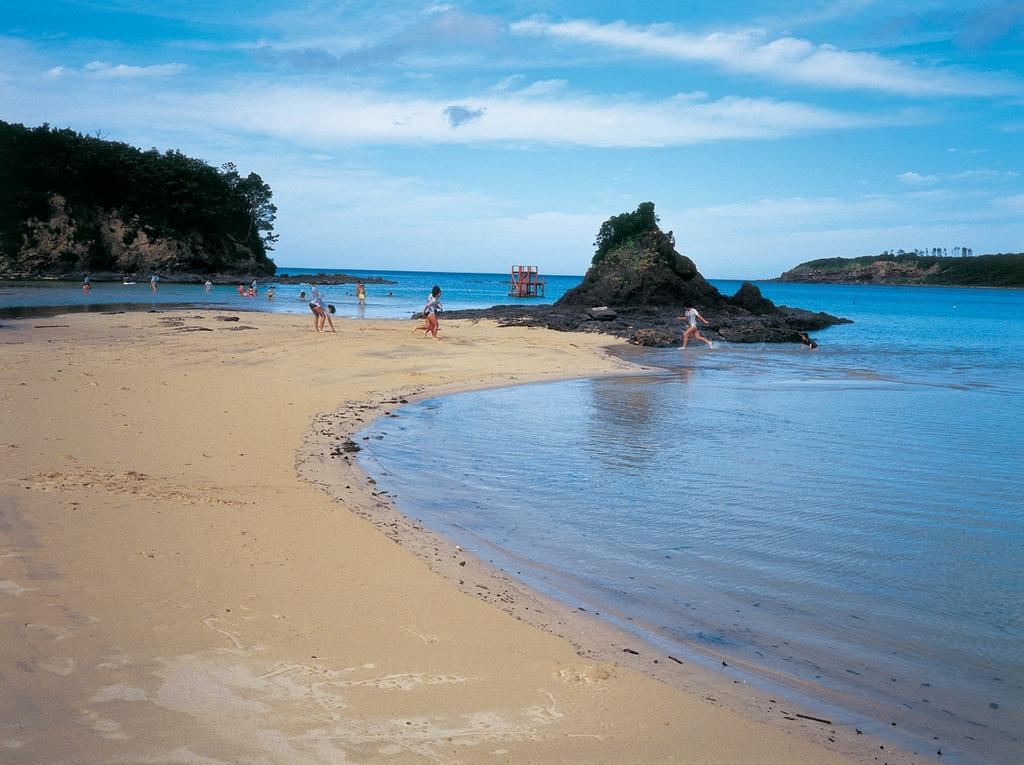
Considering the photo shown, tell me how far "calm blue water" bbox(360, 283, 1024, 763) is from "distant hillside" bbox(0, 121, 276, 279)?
6681cm

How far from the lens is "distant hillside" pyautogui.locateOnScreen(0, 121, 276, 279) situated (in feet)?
221

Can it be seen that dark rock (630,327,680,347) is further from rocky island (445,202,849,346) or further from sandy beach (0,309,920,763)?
sandy beach (0,309,920,763)

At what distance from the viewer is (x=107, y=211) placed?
74.1 m

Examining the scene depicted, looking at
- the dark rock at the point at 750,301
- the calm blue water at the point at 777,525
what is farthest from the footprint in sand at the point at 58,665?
the dark rock at the point at 750,301

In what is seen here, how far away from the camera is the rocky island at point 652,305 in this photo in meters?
32.7

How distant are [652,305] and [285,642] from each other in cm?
3526

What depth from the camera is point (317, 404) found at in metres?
12.5

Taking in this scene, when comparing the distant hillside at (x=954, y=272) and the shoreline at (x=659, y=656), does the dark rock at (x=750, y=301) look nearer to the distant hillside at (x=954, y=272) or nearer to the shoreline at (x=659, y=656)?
the shoreline at (x=659, y=656)

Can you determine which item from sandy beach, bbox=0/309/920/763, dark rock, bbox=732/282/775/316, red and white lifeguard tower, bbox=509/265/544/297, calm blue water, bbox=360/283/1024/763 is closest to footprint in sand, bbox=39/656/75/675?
sandy beach, bbox=0/309/920/763

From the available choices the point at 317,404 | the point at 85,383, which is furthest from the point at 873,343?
the point at 85,383

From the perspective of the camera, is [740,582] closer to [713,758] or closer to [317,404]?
[713,758]

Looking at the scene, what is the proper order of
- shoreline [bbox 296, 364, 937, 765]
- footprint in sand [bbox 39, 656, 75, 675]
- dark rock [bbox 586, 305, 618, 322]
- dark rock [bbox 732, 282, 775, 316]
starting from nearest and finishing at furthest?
footprint in sand [bbox 39, 656, 75, 675], shoreline [bbox 296, 364, 937, 765], dark rock [bbox 586, 305, 618, 322], dark rock [bbox 732, 282, 775, 316]

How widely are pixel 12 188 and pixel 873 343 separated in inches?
2766

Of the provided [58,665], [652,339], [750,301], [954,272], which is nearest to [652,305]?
[750,301]
